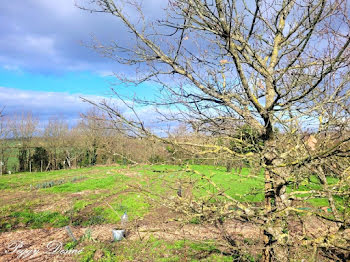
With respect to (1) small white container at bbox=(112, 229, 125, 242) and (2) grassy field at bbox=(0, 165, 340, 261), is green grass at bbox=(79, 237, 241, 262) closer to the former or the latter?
(2) grassy field at bbox=(0, 165, 340, 261)

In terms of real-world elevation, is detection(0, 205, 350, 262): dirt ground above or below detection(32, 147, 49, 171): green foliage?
below

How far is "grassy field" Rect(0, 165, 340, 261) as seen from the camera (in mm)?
2729

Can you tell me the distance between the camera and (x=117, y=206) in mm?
9320

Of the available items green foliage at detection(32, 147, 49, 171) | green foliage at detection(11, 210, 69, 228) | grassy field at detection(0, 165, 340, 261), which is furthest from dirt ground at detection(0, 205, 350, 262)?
green foliage at detection(32, 147, 49, 171)

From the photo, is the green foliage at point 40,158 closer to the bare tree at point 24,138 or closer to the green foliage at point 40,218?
the bare tree at point 24,138

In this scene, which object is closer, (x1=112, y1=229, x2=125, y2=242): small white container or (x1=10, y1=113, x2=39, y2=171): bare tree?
(x1=112, y1=229, x2=125, y2=242): small white container

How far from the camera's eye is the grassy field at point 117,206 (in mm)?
2729

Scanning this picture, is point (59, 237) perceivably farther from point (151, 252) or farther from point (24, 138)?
point (24, 138)

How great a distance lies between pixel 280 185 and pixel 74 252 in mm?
5137

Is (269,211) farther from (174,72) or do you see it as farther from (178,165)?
(174,72)

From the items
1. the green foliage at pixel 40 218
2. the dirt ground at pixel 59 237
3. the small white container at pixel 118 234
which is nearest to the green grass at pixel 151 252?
the small white container at pixel 118 234

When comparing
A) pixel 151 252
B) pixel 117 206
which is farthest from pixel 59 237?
pixel 117 206

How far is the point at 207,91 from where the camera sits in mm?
3195

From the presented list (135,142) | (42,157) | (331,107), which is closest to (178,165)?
(135,142)
